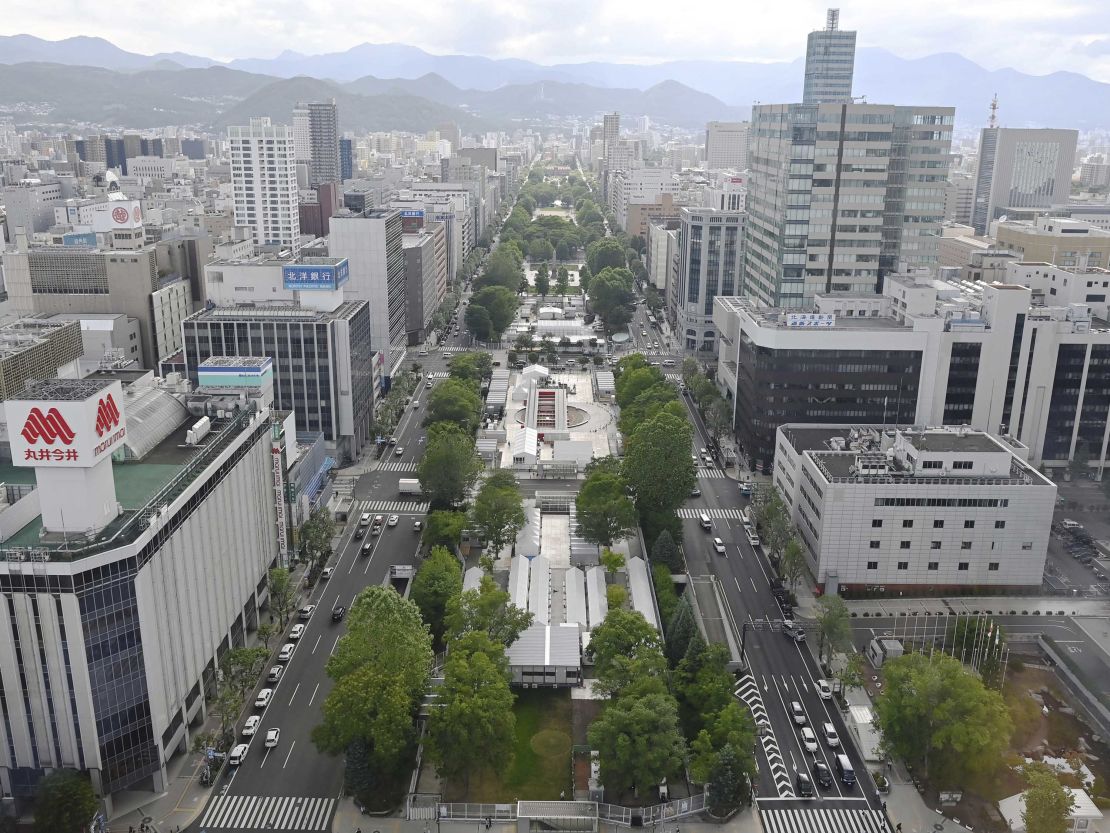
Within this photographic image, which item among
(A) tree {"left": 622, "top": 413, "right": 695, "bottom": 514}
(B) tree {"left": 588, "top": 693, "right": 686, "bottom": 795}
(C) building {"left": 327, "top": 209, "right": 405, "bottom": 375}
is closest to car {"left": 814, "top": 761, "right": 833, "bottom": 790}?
(B) tree {"left": 588, "top": 693, "right": 686, "bottom": 795}

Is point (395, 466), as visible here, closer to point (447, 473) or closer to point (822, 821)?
point (447, 473)

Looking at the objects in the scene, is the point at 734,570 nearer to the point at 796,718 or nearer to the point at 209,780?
the point at 796,718

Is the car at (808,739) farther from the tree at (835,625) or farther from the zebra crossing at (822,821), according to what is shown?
the tree at (835,625)

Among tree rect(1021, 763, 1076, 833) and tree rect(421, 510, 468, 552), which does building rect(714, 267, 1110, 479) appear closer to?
tree rect(421, 510, 468, 552)

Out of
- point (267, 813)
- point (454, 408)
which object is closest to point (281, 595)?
point (267, 813)

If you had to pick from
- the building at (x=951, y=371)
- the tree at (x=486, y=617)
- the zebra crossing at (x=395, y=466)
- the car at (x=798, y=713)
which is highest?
the building at (x=951, y=371)

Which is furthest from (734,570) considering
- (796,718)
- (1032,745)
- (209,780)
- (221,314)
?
(221,314)

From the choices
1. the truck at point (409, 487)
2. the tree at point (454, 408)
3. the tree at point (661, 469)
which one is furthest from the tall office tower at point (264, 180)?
the tree at point (661, 469)
